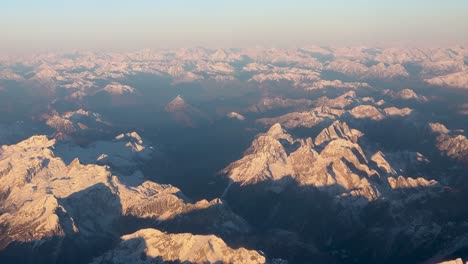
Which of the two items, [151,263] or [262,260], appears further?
[151,263]

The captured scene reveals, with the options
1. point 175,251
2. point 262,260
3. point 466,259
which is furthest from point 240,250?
point 466,259

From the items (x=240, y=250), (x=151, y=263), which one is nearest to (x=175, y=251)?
(x=151, y=263)

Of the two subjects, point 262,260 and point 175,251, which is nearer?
point 262,260

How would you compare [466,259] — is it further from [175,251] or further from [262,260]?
[175,251]

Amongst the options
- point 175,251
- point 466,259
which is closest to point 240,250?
point 175,251

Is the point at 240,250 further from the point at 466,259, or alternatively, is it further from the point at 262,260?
the point at 466,259

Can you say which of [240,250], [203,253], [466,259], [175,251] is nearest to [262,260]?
[240,250]

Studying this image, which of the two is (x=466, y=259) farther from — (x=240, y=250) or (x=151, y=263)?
(x=151, y=263)
